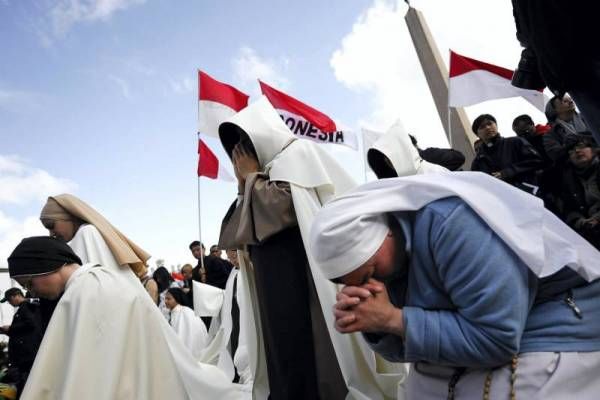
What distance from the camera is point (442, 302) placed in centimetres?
144

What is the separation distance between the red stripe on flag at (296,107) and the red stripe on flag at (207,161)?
5.26 ft

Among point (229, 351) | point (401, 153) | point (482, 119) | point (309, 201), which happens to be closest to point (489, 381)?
point (309, 201)

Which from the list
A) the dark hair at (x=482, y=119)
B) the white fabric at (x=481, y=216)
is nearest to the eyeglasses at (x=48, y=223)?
the white fabric at (x=481, y=216)

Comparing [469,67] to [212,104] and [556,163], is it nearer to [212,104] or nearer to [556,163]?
[556,163]

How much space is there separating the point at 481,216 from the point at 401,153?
256 cm

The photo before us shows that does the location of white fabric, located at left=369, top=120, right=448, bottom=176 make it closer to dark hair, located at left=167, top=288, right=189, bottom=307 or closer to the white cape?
the white cape

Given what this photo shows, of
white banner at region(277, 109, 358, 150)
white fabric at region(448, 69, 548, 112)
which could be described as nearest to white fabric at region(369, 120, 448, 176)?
white fabric at region(448, 69, 548, 112)

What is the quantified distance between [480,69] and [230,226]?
4958 mm

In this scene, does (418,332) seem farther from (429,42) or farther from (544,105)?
(429,42)

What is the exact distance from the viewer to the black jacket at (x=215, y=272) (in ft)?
29.4

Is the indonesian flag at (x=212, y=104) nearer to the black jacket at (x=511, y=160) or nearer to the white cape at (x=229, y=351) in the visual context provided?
the white cape at (x=229, y=351)

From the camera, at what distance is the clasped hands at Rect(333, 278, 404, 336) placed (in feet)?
4.53

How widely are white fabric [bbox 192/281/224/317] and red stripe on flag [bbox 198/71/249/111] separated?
111 inches

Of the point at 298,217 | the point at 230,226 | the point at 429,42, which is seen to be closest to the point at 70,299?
the point at 230,226
